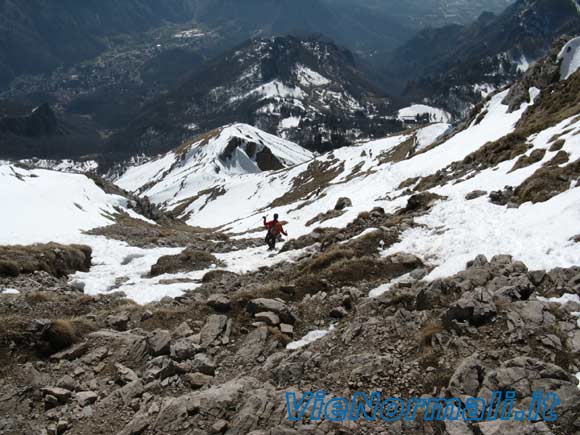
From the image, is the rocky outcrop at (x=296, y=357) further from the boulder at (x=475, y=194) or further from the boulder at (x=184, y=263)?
the boulder at (x=475, y=194)

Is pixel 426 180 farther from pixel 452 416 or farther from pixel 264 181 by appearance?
pixel 264 181

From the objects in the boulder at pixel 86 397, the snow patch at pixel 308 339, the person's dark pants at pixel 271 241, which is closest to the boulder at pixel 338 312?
the snow patch at pixel 308 339

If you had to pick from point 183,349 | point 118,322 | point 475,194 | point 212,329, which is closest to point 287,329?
point 212,329

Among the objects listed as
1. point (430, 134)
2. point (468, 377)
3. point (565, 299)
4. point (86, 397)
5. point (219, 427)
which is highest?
point (86, 397)

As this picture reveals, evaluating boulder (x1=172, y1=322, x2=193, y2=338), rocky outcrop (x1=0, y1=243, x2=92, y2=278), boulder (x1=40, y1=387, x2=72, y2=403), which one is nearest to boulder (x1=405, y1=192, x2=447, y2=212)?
boulder (x1=172, y1=322, x2=193, y2=338)

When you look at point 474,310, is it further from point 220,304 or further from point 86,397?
point 86,397

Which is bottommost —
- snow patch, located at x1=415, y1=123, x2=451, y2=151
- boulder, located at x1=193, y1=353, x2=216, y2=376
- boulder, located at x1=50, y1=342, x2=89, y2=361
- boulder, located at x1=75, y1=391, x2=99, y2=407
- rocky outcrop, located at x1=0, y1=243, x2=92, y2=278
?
snow patch, located at x1=415, y1=123, x2=451, y2=151

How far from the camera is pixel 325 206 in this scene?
196 feet

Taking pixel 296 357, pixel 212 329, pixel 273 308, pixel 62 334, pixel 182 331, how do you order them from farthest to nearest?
pixel 273 308, pixel 182 331, pixel 212 329, pixel 62 334, pixel 296 357

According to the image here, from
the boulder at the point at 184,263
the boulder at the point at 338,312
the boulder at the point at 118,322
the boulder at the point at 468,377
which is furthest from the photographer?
the boulder at the point at 184,263

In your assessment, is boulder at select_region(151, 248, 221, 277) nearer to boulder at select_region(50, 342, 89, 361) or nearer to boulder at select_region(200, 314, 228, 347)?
boulder at select_region(200, 314, 228, 347)

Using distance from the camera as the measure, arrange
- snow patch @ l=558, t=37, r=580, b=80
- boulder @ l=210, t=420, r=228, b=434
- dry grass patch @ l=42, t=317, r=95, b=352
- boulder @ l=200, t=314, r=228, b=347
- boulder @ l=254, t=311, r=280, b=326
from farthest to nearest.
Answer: snow patch @ l=558, t=37, r=580, b=80 → boulder @ l=254, t=311, r=280, b=326 → boulder @ l=200, t=314, r=228, b=347 → dry grass patch @ l=42, t=317, r=95, b=352 → boulder @ l=210, t=420, r=228, b=434

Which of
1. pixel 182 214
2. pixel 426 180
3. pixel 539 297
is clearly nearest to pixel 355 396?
pixel 539 297

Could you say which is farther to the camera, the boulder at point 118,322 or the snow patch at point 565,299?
the boulder at point 118,322
